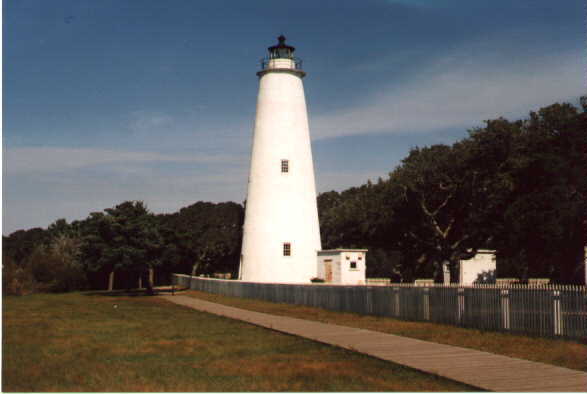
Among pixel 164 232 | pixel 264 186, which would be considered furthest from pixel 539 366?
pixel 164 232

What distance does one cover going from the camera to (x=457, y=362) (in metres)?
10.9

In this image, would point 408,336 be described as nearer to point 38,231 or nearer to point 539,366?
point 539,366

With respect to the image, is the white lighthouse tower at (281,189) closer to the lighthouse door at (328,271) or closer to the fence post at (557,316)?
the lighthouse door at (328,271)

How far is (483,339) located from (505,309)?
1340 millimetres

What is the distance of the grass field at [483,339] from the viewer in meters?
11.5

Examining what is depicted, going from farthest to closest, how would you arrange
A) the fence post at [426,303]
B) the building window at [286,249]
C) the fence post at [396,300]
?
the building window at [286,249], the fence post at [396,300], the fence post at [426,303]

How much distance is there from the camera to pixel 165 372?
9.96 metres

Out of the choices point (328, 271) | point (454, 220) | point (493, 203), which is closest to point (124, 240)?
point (328, 271)

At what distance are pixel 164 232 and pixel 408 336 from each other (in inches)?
1169

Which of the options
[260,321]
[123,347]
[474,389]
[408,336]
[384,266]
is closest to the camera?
[474,389]

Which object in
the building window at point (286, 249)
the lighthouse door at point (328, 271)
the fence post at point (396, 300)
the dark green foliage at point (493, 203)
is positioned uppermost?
the dark green foliage at point (493, 203)

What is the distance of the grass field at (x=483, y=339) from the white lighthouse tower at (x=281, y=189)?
14020 mm

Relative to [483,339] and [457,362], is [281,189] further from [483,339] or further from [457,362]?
[457,362]

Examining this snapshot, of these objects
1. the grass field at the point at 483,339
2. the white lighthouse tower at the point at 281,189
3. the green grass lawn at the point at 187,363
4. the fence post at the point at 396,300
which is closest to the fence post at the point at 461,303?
the grass field at the point at 483,339
